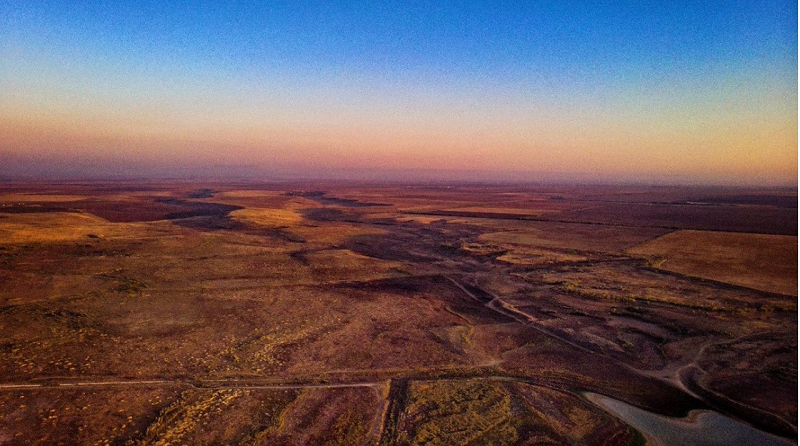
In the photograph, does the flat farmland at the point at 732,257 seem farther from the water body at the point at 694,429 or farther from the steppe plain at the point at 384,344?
the water body at the point at 694,429

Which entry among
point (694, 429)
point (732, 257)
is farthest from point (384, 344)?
point (732, 257)

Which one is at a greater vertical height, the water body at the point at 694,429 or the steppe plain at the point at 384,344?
the steppe plain at the point at 384,344

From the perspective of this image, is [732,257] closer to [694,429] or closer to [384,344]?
[694,429]

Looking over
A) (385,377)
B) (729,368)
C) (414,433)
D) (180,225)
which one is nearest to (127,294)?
(385,377)

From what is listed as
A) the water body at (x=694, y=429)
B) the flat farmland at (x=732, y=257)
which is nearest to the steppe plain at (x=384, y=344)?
the water body at (x=694, y=429)

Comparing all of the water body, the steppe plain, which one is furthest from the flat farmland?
the water body

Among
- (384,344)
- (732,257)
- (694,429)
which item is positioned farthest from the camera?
(732,257)
